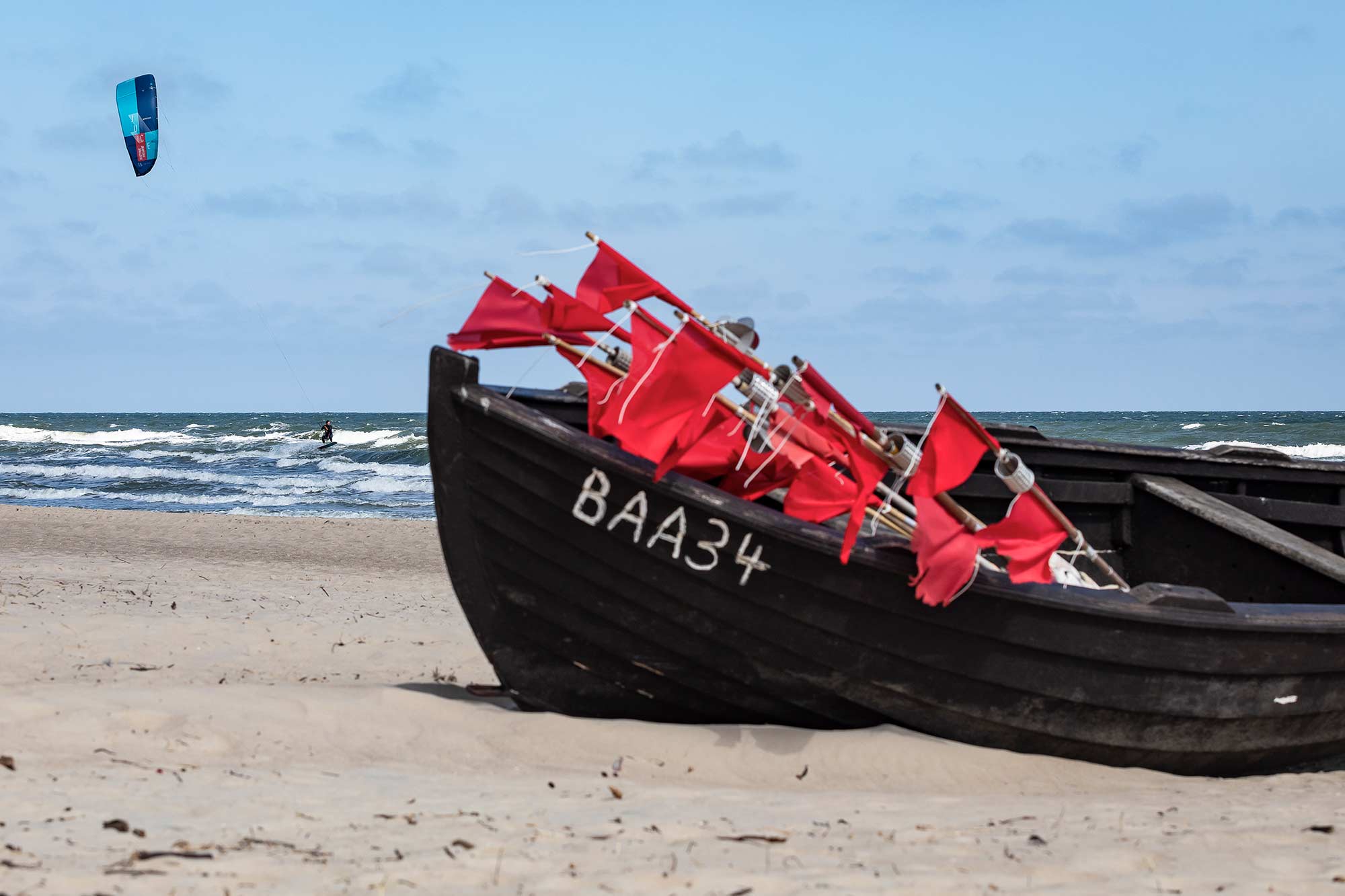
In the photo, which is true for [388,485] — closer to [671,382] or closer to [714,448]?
[714,448]

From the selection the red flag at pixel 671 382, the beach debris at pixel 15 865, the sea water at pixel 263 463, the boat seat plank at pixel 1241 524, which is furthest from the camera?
the sea water at pixel 263 463

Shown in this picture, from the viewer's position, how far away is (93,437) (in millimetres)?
50875

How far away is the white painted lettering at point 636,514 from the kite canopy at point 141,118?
48.6 feet

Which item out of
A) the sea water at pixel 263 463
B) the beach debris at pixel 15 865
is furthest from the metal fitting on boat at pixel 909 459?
the sea water at pixel 263 463

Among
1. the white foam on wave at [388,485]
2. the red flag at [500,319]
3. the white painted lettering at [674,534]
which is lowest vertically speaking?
the white foam on wave at [388,485]

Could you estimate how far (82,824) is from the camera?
10.7ft

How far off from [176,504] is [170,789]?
69.2 feet

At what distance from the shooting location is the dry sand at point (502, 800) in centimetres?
304

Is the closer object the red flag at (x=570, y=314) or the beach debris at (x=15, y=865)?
the beach debris at (x=15, y=865)

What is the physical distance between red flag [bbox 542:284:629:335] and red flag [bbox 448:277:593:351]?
0.07 meters

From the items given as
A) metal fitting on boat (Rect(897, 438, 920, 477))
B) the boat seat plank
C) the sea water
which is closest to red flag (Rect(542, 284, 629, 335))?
metal fitting on boat (Rect(897, 438, 920, 477))

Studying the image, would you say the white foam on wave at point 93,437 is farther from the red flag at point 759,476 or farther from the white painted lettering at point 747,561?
the white painted lettering at point 747,561

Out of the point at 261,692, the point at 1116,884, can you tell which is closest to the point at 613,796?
the point at 1116,884

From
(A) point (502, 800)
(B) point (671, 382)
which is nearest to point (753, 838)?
(A) point (502, 800)
